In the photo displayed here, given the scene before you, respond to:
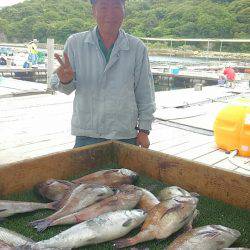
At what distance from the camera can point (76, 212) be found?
224 centimetres

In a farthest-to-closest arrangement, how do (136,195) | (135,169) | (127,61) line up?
(127,61) → (135,169) → (136,195)

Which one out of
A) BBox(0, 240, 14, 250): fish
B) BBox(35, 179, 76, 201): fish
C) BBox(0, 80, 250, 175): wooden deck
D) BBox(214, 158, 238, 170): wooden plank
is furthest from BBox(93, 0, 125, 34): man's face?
BBox(214, 158, 238, 170): wooden plank

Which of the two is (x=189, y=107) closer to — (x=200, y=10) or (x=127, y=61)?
(x=127, y=61)

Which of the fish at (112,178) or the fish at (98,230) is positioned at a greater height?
the fish at (112,178)

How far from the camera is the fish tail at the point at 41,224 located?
82.3 inches

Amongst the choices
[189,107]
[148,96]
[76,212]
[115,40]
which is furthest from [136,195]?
[189,107]

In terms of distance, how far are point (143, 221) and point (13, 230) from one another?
2.46ft

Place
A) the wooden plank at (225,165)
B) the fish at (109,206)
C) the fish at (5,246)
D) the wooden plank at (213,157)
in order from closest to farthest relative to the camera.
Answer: the fish at (5,246) < the fish at (109,206) < the wooden plank at (225,165) < the wooden plank at (213,157)

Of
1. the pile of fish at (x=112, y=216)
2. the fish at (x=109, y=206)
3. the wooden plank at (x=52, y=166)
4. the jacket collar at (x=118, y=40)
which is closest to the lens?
the pile of fish at (x=112, y=216)

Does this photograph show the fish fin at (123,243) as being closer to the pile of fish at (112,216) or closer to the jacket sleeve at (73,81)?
the pile of fish at (112,216)

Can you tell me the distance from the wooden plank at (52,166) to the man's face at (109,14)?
1.02 m

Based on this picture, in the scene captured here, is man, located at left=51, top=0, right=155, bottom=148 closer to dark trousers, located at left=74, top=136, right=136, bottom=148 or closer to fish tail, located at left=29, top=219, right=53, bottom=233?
dark trousers, located at left=74, top=136, right=136, bottom=148

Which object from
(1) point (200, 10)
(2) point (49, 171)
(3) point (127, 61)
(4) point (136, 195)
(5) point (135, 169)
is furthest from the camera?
(1) point (200, 10)

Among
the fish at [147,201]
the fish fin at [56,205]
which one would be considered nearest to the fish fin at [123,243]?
the fish at [147,201]
